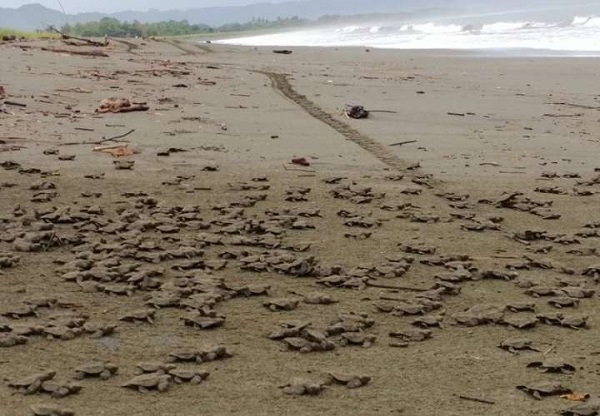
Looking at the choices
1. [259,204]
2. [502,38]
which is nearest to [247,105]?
[259,204]

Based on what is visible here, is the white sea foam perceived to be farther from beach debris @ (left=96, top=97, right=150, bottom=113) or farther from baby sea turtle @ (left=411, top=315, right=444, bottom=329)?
baby sea turtle @ (left=411, top=315, right=444, bottom=329)

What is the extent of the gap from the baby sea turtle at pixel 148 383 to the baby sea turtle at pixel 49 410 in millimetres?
313

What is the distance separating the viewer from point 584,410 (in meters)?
3.10

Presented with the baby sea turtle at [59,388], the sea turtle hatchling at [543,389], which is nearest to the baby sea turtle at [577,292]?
the sea turtle hatchling at [543,389]

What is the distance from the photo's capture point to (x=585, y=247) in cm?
544

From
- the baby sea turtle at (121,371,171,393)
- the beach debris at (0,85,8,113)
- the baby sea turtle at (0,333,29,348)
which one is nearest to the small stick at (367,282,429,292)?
the baby sea turtle at (121,371,171,393)

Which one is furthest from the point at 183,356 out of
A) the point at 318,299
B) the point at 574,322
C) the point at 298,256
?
the point at 574,322

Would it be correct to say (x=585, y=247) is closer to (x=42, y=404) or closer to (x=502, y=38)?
(x=42, y=404)

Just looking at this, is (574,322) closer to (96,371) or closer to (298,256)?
(298,256)

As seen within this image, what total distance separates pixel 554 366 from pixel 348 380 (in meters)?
0.90

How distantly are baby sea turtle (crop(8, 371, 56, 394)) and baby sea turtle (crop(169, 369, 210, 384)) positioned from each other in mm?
489

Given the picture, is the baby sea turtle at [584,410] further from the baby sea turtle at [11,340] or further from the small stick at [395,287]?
the baby sea turtle at [11,340]

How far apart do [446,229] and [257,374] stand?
106 inches

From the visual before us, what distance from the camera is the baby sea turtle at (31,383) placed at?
3172mm
